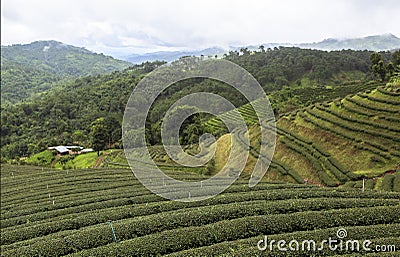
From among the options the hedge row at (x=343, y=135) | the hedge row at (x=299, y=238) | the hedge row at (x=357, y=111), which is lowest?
the hedge row at (x=299, y=238)

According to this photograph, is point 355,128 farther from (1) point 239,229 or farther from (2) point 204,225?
(2) point 204,225

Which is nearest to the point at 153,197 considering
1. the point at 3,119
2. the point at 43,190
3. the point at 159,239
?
the point at 159,239

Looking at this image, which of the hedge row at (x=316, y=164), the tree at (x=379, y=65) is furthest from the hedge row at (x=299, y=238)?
the tree at (x=379, y=65)

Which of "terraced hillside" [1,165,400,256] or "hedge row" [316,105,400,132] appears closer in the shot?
"terraced hillside" [1,165,400,256]

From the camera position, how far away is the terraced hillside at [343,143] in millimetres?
22922

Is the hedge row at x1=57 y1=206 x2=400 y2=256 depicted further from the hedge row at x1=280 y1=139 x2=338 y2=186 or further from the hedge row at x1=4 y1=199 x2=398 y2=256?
the hedge row at x1=280 y1=139 x2=338 y2=186

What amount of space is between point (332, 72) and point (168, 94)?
158 ft

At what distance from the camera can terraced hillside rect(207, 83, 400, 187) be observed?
75.2ft

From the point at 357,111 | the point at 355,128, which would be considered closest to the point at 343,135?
the point at 355,128

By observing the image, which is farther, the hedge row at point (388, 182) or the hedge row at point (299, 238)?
the hedge row at point (388, 182)

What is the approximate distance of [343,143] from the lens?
25.8 metres

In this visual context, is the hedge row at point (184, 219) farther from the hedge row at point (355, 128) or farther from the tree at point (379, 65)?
the tree at point (379, 65)

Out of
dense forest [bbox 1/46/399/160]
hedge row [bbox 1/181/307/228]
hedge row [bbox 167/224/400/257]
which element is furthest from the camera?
dense forest [bbox 1/46/399/160]

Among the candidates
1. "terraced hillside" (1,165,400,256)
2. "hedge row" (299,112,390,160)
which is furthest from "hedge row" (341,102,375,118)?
"terraced hillside" (1,165,400,256)
